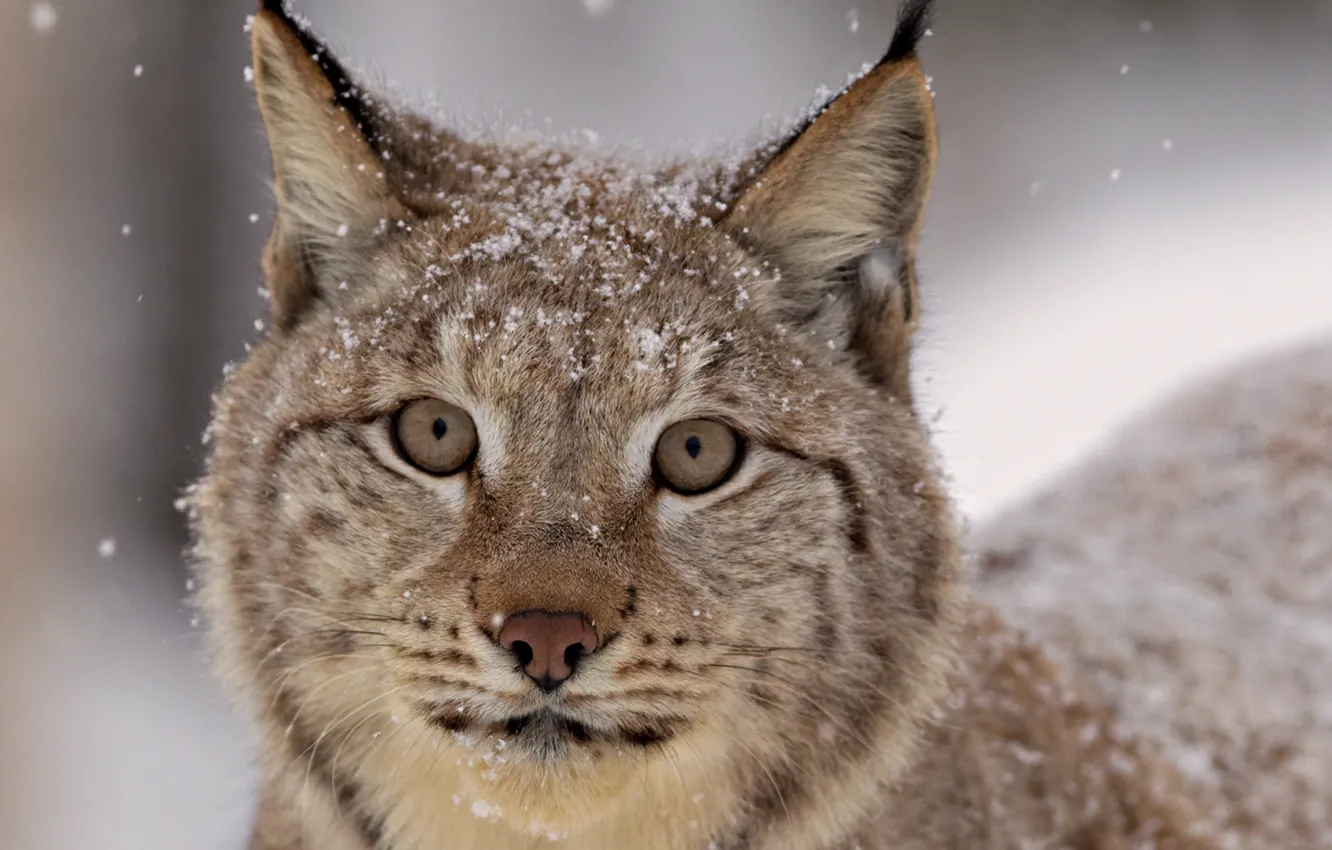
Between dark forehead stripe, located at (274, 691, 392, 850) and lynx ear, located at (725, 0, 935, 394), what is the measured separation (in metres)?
1.31

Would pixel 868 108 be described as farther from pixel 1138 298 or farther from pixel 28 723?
pixel 1138 298

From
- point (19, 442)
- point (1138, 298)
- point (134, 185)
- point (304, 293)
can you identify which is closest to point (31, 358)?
point (19, 442)

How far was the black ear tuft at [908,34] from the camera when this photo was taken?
8.70 feet

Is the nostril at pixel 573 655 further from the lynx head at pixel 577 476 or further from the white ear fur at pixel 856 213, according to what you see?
the white ear fur at pixel 856 213

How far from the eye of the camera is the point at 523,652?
2.25 meters

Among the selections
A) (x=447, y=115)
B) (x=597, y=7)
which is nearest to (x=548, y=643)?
(x=447, y=115)

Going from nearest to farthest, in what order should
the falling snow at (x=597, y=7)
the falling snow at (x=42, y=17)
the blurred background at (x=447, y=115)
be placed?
the blurred background at (x=447, y=115), the falling snow at (x=42, y=17), the falling snow at (x=597, y=7)

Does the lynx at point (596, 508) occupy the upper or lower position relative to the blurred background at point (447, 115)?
lower

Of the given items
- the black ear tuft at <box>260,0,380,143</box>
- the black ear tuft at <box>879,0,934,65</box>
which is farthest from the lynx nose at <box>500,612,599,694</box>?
the black ear tuft at <box>879,0,934,65</box>

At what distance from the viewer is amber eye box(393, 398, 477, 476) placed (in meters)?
2.57

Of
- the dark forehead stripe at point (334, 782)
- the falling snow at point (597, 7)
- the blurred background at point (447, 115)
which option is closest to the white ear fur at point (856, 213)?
the blurred background at point (447, 115)

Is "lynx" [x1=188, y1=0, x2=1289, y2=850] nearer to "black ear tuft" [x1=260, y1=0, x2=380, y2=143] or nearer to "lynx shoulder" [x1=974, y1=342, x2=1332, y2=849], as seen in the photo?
"black ear tuft" [x1=260, y1=0, x2=380, y2=143]

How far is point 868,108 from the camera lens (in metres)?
2.69

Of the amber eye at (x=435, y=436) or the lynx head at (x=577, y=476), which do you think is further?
the amber eye at (x=435, y=436)
